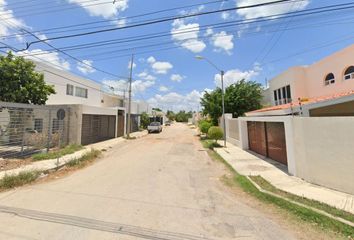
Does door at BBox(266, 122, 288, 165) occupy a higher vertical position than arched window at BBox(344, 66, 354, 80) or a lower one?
lower

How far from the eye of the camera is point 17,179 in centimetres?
752

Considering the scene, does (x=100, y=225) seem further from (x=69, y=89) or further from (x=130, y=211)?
(x=69, y=89)

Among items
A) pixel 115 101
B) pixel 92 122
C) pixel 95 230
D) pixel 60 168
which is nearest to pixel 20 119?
pixel 60 168

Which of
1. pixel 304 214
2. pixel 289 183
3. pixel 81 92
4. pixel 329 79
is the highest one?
pixel 81 92

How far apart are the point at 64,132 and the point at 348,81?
2123 centimetres

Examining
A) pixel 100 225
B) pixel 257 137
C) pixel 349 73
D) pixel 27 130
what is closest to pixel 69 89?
pixel 27 130

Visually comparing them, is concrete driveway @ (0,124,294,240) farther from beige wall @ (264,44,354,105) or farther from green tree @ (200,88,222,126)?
green tree @ (200,88,222,126)

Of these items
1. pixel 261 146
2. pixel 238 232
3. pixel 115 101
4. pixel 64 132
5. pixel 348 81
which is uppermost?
pixel 115 101

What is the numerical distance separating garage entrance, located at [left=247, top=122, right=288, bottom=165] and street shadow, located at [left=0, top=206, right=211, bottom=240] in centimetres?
758

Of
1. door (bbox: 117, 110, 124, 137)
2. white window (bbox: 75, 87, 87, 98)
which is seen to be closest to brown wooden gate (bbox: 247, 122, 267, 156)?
door (bbox: 117, 110, 124, 137)

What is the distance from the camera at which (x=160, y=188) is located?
7082 mm

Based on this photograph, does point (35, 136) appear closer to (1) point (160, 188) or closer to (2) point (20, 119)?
(2) point (20, 119)

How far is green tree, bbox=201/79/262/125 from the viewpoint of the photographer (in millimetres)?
24656

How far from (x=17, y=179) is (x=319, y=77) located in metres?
22.8
